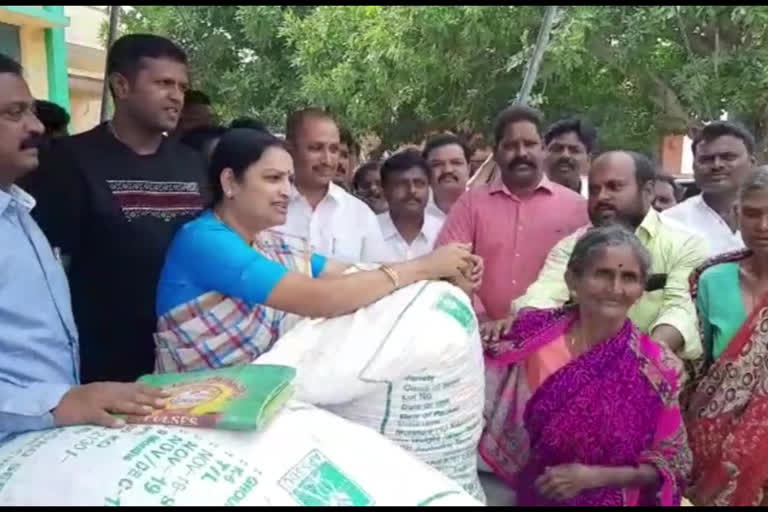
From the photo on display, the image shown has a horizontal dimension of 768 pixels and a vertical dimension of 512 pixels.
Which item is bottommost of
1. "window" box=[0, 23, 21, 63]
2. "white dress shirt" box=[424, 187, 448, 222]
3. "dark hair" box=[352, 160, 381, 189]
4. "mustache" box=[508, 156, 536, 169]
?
"white dress shirt" box=[424, 187, 448, 222]

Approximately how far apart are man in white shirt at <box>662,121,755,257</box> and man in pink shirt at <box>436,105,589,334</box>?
64cm

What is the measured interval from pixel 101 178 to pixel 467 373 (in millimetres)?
1278

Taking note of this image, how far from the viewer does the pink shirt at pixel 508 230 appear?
3.10 m

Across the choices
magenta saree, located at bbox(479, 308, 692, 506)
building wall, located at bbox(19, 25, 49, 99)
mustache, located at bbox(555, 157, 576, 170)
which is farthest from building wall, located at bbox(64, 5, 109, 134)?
magenta saree, located at bbox(479, 308, 692, 506)

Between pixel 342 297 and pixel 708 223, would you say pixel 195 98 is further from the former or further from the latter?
pixel 342 297

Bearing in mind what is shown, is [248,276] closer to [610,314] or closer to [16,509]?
[16,509]

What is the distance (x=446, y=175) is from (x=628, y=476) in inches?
100

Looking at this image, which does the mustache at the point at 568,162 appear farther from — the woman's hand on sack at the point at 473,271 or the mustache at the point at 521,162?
the woman's hand on sack at the point at 473,271

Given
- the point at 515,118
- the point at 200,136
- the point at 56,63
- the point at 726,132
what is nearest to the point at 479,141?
the point at 56,63

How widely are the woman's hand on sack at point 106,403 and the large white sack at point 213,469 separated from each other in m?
0.02

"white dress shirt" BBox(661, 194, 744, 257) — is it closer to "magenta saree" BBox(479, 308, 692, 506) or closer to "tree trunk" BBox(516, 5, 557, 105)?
"tree trunk" BBox(516, 5, 557, 105)

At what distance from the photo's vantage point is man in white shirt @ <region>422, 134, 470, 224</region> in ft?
14.5

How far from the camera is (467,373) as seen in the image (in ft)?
6.24

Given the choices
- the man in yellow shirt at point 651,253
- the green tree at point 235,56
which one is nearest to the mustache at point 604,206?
the man in yellow shirt at point 651,253
